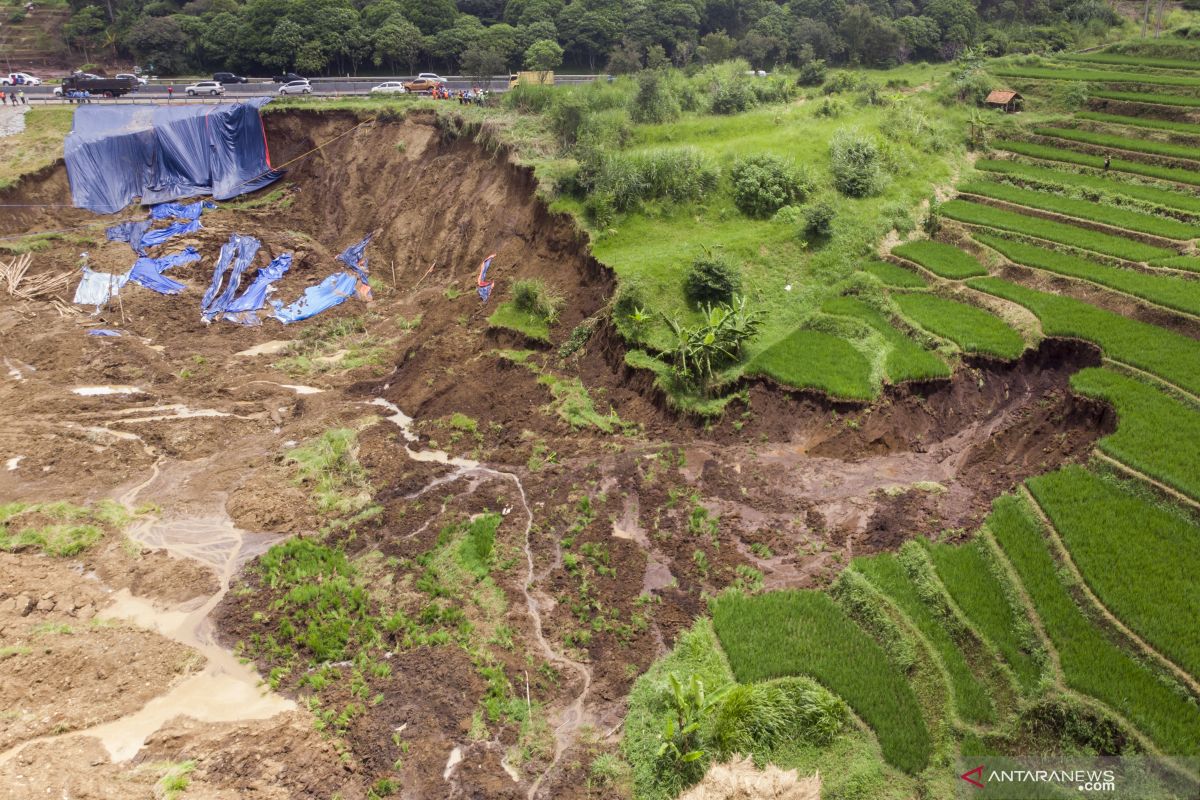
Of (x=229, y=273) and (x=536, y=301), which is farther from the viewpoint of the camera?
(x=229, y=273)

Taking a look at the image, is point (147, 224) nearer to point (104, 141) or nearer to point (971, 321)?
point (104, 141)

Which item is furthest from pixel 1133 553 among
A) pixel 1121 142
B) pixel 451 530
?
pixel 1121 142

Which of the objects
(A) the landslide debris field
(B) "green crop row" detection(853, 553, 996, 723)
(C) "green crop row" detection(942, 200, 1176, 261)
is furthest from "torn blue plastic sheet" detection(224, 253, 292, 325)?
(C) "green crop row" detection(942, 200, 1176, 261)

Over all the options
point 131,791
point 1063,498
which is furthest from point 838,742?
point 131,791

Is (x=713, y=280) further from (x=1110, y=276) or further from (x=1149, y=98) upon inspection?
(x=1149, y=98)

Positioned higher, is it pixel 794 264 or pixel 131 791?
pixel 794 264

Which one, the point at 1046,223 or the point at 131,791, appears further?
the point at 1046,223
